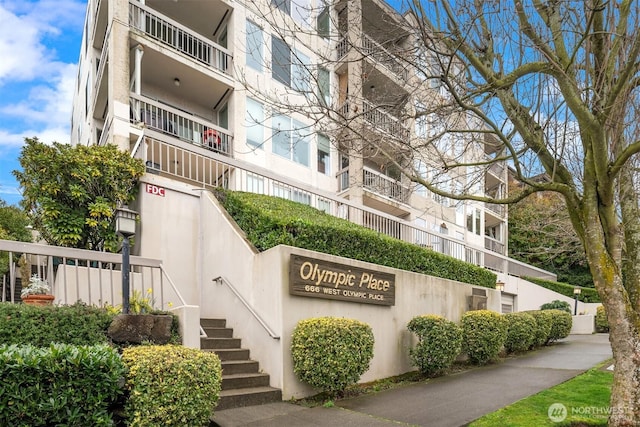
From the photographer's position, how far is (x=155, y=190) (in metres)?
9.81

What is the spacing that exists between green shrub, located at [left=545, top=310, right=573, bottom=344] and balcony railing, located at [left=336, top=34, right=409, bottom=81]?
38.3 feet

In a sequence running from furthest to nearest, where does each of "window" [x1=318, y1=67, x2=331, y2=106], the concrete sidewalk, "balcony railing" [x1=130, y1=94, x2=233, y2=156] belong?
"balcony railing" [x1=130, y1=94, x2=233, y2=156]
the concrete sidewalk
"window" [x1=318, y1=67, x2=331, y2=106]

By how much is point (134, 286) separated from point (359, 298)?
14.0 feet

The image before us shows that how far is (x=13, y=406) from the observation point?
4.16 m

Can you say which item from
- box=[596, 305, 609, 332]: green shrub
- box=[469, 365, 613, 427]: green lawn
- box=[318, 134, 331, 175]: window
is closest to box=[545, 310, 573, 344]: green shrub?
box=[469, 365, 613, 427]: green lawn

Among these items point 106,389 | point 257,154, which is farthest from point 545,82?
point 257,154

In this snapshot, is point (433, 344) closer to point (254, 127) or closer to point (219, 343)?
point (219, 343)

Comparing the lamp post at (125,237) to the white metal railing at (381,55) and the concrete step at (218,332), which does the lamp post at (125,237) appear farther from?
the white metal railing at (381,55)

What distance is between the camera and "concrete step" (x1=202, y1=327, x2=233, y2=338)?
8.09 m

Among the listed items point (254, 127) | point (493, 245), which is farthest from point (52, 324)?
point (493, 245)

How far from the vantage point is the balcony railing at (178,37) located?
13.3m

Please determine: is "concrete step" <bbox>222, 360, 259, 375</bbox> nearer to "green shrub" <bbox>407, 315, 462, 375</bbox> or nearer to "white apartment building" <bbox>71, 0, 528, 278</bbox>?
"green shrub" <bbox>407, 315, 462, 375</bbox>

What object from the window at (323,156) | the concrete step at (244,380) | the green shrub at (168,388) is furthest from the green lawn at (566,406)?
the window at (323,156)

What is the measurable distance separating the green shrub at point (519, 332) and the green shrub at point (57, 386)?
10.4m
